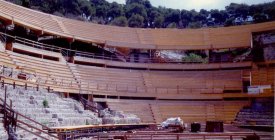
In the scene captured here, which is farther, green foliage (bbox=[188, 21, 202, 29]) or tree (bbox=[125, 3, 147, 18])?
tree (bbox=[125, 3, 147, 18])

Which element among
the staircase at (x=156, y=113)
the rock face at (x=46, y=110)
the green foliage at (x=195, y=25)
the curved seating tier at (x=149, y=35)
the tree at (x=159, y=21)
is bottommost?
the staircase at (x=156, y=113)

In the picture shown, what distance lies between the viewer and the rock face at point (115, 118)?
23888mm

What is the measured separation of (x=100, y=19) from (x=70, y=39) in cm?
Answer: 3732

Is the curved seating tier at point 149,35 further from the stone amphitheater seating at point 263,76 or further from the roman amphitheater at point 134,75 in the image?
the stone amphitheater seating at point 263,76

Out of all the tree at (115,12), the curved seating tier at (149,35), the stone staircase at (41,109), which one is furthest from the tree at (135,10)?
the stone staircase at (41,109)

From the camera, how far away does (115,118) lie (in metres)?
24.7

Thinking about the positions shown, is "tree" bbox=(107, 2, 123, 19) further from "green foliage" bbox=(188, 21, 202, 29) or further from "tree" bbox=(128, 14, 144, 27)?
"green foliage" bbox=(188, 21, 202, 29)

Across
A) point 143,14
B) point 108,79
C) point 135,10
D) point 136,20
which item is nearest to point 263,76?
point 108,79

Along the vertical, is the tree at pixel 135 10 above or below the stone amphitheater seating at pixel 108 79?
above

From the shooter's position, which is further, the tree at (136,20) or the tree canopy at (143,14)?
the tree at (136,20)

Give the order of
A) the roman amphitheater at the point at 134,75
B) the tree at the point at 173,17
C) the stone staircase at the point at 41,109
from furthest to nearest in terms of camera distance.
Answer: the tree at the point at 173,17, the roman amphitheater at the point at 134,75, the stone staircase at the point at 41,109

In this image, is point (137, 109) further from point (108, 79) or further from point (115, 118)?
point (115, 118)

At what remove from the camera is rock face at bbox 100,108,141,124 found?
2389cm

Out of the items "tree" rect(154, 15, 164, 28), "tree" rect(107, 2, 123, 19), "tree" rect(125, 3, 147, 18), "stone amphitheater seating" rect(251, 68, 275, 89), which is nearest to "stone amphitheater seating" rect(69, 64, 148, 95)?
"stone amphitheater seating" rect(251, 68, 275, 89)
